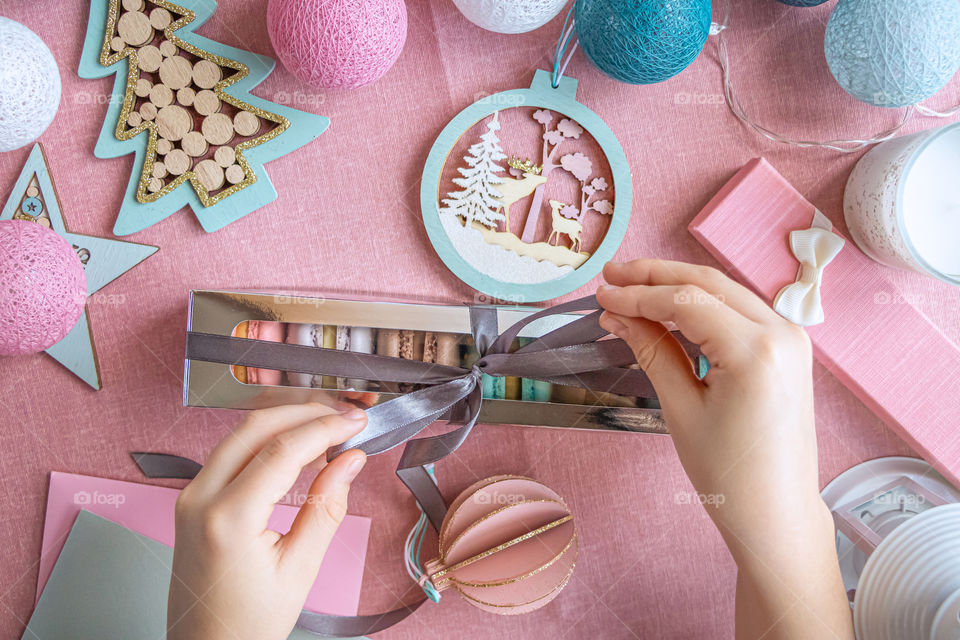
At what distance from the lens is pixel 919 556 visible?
695 millimetres

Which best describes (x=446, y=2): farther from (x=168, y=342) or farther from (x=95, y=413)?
(x=95, y=413)

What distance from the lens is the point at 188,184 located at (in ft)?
2.92

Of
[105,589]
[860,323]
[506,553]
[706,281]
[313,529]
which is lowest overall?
[105,589]

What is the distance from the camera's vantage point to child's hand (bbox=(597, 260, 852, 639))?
0.66 metres

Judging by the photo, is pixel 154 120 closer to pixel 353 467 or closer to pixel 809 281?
pixel 353 467

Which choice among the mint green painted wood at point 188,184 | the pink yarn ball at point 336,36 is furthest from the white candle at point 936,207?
the mint green painted wood at point 188,184

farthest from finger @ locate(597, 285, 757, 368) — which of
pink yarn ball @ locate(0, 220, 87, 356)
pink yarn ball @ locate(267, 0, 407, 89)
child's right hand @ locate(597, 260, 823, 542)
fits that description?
pink yarn ball @ locate(0, 220, 87, 356)

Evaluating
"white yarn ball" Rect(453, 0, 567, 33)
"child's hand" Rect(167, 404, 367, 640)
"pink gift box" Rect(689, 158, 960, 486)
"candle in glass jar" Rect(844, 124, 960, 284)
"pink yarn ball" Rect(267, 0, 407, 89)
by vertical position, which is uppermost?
"white yarn ball" Rect(453, 0, 567, 33)

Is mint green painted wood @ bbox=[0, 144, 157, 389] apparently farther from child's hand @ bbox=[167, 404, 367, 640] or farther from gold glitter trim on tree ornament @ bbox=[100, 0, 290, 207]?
child's hand @ bbox=[167, 404, 367, 640]

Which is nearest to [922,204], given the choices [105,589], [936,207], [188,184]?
[936,207]

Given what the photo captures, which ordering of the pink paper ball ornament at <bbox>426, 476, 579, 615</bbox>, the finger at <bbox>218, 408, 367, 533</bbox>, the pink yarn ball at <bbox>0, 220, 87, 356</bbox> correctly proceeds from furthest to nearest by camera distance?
1. the pink paper ball ornament at <bbox>426, 476, 579, 615</bbox>
2. the pink yarn ball at <bbox>0, 220, 87, 356</bbox>
3. the finger at <bbox>218, 408, 367, 533</bbox>

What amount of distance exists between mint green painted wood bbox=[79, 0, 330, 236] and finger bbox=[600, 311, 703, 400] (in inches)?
20.3

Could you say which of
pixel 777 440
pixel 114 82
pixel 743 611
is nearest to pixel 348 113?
pixel 114 82

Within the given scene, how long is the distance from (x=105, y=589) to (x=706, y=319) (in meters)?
0.86
